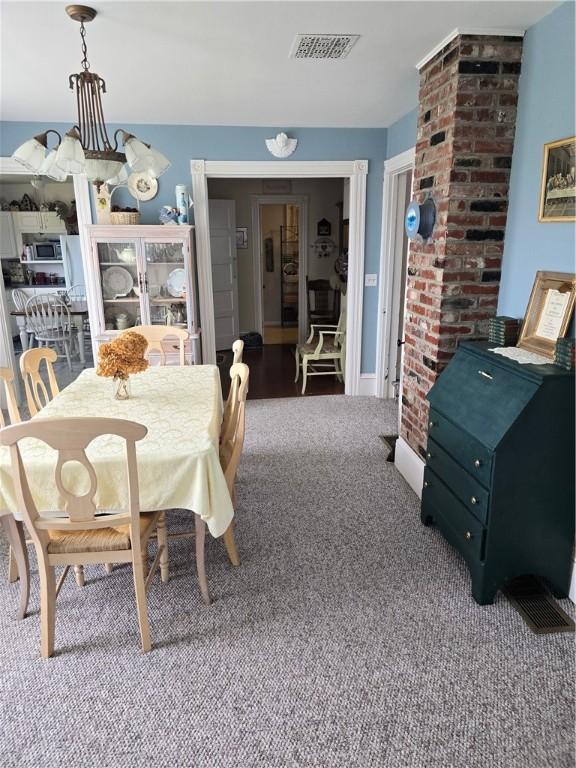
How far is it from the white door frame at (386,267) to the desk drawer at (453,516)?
7.46 feet

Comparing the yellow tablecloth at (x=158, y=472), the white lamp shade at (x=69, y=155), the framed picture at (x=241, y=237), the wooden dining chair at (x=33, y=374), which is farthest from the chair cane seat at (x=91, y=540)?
the framed picture at (x=241, y=237)

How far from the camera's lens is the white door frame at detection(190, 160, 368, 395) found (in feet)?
13.9

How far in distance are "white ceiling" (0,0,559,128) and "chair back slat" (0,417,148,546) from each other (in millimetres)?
1817

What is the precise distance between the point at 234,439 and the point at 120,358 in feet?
2.22

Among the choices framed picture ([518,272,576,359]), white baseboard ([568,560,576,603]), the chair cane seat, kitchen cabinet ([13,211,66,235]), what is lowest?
white baseboard ([568,560,576,603])

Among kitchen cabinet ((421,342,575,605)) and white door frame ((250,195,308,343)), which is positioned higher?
white door frame ((250,195,308,343))

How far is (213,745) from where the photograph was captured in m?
1.52

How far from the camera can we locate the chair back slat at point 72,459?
1527 millimetres

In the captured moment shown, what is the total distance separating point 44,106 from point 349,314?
2.99m

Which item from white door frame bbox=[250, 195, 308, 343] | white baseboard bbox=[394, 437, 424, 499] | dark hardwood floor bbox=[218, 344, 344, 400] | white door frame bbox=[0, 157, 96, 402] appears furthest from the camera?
white door frame bbox=[250, 195, 308, 343]

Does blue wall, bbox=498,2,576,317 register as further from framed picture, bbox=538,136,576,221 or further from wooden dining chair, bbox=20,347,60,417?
wooden dining chair, bbox=20,347,60,417

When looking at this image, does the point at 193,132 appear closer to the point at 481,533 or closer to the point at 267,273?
the point at 481,533

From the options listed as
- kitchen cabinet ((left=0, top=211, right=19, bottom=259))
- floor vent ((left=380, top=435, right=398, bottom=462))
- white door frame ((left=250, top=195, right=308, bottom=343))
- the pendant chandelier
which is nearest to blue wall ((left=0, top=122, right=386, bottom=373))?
the pendant chandelier

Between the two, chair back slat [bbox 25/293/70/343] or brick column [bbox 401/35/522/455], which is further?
chair back slat [bbox 25/293/70/343]
